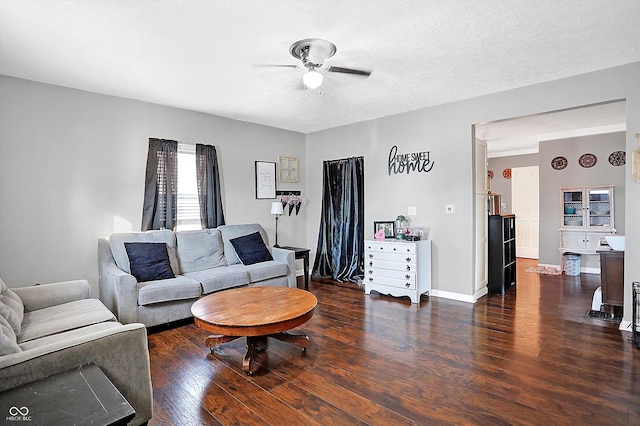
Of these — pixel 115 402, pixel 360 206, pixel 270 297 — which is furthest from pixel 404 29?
pixel 360 206

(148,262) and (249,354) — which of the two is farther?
(148,262)

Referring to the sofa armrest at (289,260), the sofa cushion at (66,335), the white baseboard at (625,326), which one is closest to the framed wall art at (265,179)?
the sofa armrest at (289,260)

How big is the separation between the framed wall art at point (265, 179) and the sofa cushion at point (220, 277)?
5.26 ft

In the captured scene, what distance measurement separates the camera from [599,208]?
19.8ft

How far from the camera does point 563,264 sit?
20.6 feet

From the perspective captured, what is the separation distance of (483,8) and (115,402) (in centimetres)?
303

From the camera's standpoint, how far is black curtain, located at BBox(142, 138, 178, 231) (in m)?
4.26

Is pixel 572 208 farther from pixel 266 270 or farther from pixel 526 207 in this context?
pixel 266 270

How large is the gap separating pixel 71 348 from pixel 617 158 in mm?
7886

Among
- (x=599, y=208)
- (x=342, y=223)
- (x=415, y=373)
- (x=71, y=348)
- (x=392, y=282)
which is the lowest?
(x=415, y=373)

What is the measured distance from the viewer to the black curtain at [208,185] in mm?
4742

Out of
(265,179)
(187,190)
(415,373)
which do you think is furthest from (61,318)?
(265,179)

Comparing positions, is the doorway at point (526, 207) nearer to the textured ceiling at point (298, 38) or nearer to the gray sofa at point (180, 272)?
the textured ceiling at point (298, 38)

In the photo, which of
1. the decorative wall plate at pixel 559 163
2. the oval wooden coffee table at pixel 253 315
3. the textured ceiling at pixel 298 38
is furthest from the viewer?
the decorative wall plate at pixel 559 163
